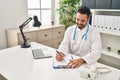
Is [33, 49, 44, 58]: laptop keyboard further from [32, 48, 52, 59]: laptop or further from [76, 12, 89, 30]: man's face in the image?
[76, 12, 89, 30]: man's face

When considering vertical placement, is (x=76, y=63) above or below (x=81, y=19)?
below

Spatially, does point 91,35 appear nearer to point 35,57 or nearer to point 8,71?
point 35,57

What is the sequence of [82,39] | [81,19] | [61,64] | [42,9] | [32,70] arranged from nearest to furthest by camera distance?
[32,70] < [61,64] < [81,19] < [82,39] < [42,9]

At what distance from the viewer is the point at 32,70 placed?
1357 mm

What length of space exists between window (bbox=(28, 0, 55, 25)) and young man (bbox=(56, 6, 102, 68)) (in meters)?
1.57

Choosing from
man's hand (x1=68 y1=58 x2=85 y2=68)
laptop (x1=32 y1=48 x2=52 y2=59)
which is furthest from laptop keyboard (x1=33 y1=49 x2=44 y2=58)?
man's hand (x1=68 y1=58 x2=85 y2=68)

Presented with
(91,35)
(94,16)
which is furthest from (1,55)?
(94,16)

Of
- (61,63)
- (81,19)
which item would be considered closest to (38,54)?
(61,63)

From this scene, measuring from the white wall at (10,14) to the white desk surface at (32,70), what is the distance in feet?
3.05

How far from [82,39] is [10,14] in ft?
5.04

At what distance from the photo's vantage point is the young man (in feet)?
5.58

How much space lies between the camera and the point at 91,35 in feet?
5.95

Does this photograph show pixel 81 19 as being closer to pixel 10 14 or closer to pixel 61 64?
pixel 61 64

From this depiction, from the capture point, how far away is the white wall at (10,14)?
8.25ft
